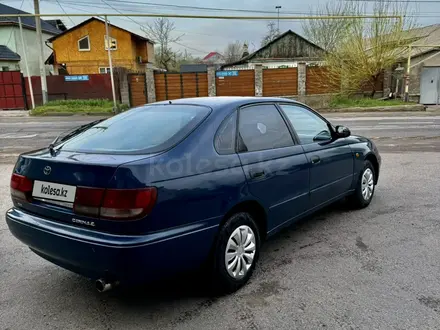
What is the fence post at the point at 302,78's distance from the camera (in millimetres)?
25312

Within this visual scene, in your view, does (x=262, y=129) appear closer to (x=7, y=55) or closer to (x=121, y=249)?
(x=121, y=249)

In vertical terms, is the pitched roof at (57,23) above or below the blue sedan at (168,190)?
above

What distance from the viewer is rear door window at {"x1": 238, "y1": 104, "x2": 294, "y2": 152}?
322cm

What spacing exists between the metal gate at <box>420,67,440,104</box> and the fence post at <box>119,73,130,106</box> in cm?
1932

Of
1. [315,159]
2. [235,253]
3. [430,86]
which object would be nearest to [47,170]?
[235,253]

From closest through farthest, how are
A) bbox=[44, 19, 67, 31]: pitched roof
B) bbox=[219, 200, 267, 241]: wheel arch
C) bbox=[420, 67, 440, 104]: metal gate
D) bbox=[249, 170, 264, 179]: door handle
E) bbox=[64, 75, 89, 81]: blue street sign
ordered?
bbox=[219, 200, 267, 241]: wheel arch, bbox=[249, 170, 264, 179]: door handle, bbox=[420, 67, 440, 104]: metal gate, bbox=[64, 75, 89, 81]: blue street sign, bbox=[44, 19, 67, 31]: pitched roof

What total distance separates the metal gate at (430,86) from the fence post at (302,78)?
7.42 meters

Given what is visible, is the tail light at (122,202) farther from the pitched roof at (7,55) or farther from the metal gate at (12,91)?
the pitched roof at (7,55)

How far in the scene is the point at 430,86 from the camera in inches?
945

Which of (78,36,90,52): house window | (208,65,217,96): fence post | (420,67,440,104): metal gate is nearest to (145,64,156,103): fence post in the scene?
(208,65,217,96): fence post

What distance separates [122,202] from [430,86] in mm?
26429

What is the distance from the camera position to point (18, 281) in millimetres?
3268

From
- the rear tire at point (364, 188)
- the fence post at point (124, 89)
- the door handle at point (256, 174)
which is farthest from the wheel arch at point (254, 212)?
the fence post at point (124, 89)

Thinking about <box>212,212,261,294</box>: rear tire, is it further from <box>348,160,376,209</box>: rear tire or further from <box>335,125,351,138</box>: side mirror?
<box>348,160,376,209</box>: rear tire
